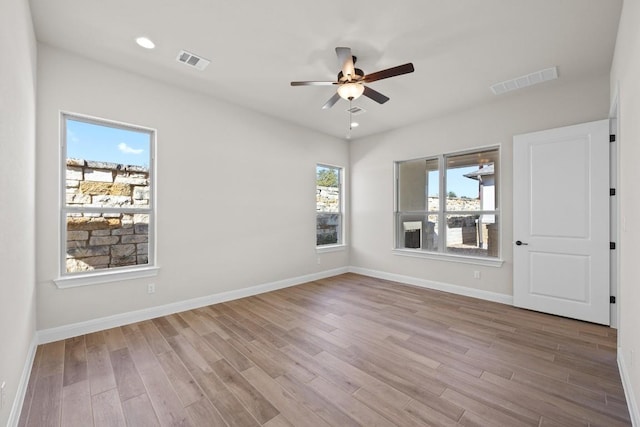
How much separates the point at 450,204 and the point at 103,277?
16.2 feet

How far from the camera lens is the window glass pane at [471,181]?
418 centimetres

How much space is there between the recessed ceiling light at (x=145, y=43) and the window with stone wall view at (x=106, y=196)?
3.23ft

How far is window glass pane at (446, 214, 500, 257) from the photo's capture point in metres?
4.16

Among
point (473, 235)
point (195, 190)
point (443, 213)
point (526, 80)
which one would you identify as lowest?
point (473, 235)

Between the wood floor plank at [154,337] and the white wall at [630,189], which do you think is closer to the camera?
the white wall at [630,189]

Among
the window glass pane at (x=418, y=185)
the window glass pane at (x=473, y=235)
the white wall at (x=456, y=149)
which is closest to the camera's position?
the white wall at (x=456, y=149)

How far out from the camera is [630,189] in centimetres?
185

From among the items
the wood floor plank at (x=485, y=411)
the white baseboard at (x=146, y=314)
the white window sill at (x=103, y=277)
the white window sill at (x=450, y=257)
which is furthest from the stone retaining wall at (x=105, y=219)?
the white window sill at (x=450, y=257)

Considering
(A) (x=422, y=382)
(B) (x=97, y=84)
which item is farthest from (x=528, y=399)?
(B) (x=97, y=84)

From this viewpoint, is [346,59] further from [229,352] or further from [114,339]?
[114,339]

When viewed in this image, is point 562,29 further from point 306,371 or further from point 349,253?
point 349,253

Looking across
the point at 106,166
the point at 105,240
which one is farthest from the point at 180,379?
the point at 106,166

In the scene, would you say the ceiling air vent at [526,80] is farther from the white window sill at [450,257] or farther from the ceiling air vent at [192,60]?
the ceiling air vent at [192,60]

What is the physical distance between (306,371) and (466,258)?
10.6ft
